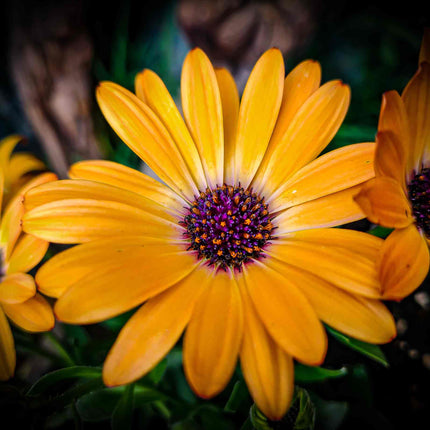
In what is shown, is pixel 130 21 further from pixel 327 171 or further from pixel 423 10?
pixel 327 171

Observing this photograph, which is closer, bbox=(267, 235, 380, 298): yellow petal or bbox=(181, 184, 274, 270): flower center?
bbox=(267, 235, 380, 298): yellow petal

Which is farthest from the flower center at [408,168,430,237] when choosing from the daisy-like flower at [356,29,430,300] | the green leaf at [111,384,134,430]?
the green leaf at [111,384,134,430]

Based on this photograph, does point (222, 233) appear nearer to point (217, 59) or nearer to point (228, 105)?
point (228, 105)

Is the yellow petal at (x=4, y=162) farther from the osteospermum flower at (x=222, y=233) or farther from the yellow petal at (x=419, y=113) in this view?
the yellow petal at (x=419, y=113)

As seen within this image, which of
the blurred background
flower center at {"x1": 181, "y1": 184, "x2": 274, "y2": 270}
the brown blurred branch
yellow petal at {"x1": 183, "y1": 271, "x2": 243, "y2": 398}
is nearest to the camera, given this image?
yellow petal at {"x1": 183, "y1": 271, "x2": 243, "y2": 398}

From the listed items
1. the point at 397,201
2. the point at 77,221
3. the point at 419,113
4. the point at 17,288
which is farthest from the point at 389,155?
the point at 17,288

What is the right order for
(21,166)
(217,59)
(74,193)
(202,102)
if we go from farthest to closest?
(217,59) → (21,166) → (202,102) → (74,193)

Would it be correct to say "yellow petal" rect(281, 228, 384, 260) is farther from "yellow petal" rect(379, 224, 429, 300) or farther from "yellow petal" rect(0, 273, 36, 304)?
"yellow petal" rect(0, 273, 36, 304)

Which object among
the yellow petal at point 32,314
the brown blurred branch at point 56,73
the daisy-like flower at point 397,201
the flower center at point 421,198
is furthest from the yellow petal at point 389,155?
the brown blurred branch at point 56,73
